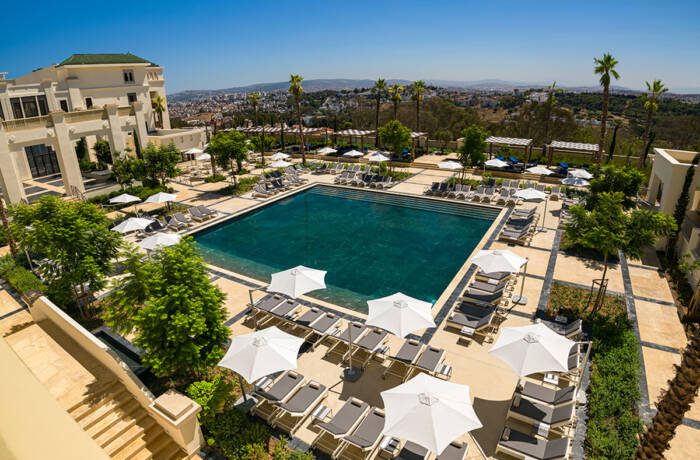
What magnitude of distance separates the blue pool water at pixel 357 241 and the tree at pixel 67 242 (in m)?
5.02

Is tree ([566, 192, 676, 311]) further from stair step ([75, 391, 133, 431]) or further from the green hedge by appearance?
the green hedge

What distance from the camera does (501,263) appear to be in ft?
40.0

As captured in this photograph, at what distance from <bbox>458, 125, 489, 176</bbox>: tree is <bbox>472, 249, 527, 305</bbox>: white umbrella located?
1372 cm

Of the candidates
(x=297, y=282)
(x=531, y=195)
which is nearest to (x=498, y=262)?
(x=297, y=282)

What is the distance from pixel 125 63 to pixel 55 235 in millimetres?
31814

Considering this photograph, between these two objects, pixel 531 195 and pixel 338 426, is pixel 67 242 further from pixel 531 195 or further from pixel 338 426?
pixel 531 195

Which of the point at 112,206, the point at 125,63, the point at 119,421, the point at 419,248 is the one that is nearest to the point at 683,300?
the point at 419,248

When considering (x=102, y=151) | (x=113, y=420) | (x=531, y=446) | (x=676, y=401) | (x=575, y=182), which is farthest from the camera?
(x=102, y=151)

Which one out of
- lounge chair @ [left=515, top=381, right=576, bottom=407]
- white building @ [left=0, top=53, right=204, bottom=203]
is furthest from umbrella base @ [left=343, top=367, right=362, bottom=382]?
white building @ [left=0, top=53, right=204, bottom=203]

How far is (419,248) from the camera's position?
1764 cm

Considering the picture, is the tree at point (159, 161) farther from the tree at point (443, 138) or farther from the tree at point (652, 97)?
the tree at point (652, 97)

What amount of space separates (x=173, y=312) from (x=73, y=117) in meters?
21.9

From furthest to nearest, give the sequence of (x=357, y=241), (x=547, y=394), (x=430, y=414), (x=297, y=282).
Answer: (x=357, y=241), (x=297, y=282), (x=547, y=394), (x=430, y=414)

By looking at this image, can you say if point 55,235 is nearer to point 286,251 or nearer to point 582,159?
point 286,251
